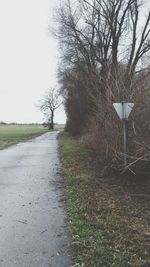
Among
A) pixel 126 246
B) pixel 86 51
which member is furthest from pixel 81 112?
pixel 126 246

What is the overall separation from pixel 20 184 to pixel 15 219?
482cm

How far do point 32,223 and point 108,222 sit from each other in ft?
4.82

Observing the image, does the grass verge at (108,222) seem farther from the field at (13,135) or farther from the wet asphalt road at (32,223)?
the field at (13,135)

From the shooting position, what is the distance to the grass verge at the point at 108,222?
5.99 metres

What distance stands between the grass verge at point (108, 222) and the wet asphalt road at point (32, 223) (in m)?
0.24

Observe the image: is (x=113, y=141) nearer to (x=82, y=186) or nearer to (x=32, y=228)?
(x=82, y=186)

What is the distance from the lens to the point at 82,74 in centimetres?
4131

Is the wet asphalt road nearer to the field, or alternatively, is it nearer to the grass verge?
the grass verge

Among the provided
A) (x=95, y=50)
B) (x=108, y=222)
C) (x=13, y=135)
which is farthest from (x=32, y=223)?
(x=13, y=135)

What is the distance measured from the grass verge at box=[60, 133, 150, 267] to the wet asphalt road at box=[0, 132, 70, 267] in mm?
242

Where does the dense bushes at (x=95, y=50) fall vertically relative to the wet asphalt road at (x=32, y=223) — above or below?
above

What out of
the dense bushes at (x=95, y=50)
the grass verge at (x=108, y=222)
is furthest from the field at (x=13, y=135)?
the grass verge at (x=108, y=222)

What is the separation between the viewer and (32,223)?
8.25 metres

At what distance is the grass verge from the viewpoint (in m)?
5.99
